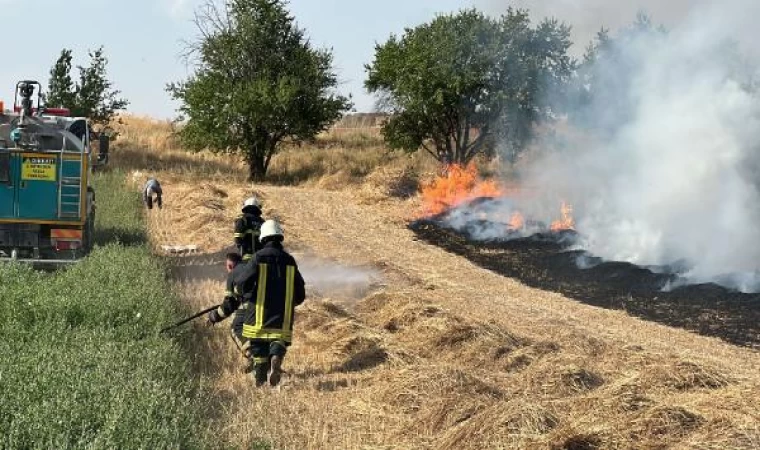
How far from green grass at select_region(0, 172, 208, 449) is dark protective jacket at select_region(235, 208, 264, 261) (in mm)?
1065

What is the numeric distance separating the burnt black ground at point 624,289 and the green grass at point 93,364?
7674 mm

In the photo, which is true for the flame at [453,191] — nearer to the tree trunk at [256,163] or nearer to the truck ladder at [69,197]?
the tree trunk at [256,163]

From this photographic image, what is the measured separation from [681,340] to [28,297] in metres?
8.30

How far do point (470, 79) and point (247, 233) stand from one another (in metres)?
26.2

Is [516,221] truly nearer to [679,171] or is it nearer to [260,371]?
[679,171]

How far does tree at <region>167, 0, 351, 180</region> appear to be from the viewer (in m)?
40.5

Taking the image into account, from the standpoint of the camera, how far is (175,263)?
1722cm

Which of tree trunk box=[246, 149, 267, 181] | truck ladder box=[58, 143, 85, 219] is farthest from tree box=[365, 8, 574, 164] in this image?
truck ladder box=[58, 143, 85, 219]

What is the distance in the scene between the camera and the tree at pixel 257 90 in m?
40.5

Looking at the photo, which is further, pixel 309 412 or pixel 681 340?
pixel 681 340

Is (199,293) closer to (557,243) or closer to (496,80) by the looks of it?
(557,243)

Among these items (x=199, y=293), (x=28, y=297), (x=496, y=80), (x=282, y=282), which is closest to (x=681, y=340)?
(x=282, y=282)

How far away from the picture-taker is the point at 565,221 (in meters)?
24.8

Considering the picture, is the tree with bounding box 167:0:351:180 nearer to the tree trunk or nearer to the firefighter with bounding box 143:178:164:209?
the tree trunk
